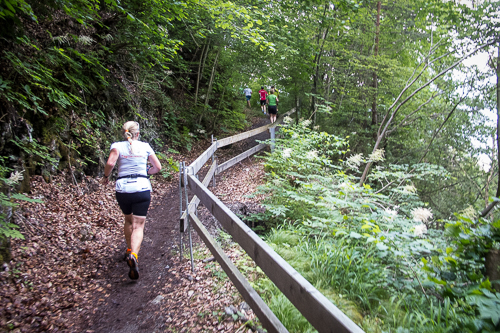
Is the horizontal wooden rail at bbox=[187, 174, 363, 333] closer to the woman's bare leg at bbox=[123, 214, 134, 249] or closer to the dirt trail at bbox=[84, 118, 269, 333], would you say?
the dirt trail at bbox=[84, 118, 269, 333]

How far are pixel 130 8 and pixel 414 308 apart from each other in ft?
→ 26.2

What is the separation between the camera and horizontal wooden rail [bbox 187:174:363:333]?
985mm

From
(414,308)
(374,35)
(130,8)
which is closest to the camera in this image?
(414,308)

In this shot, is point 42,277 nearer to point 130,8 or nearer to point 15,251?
point 15,251

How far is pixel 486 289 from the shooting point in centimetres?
163

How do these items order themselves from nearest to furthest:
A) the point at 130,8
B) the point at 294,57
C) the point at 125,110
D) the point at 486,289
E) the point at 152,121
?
the point at 486,289
the point at 130,8
the point at 125,110
the point at 152,121
the point at 294,57

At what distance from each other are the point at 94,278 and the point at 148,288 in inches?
33.1

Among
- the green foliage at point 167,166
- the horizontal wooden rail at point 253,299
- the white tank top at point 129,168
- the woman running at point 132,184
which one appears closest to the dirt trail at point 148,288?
the woman running at point 132,184

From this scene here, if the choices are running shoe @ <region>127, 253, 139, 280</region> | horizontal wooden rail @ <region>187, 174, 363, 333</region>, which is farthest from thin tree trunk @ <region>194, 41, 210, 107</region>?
horizontal wooden rail @ <region>187, 174, 363, 333</region>

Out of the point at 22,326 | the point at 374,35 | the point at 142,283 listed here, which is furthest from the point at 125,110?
the point at 374,35

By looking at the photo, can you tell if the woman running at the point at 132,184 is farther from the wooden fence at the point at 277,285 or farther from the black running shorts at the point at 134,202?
the wooden fence at the point at 277,285

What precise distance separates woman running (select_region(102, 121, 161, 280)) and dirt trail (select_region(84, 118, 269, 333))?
269mm

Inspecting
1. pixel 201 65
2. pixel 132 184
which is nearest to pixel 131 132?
pixel 132 184

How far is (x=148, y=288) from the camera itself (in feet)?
11.1
